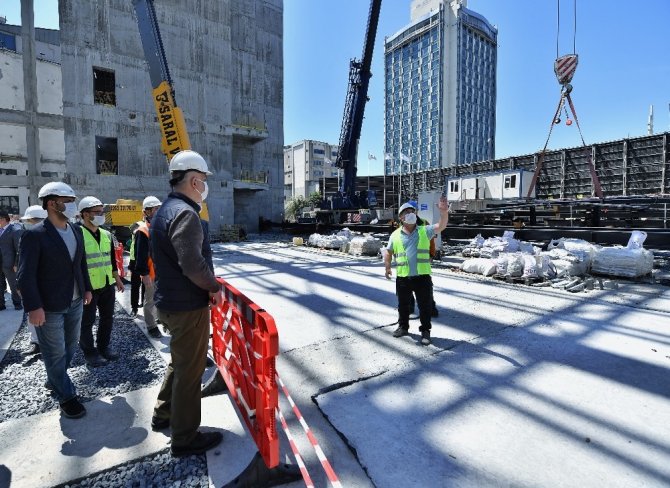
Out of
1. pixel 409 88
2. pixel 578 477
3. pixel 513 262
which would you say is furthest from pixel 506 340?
pixel 409 88

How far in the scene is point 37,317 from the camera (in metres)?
2.65

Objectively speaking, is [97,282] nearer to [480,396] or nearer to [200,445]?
[200,445]

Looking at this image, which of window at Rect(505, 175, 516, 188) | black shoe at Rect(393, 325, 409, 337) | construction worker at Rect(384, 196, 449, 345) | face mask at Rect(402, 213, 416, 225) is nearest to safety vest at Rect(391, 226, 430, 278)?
construction worker at Rect(384, 196, 449, 345)

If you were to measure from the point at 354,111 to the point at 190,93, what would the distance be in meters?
11.0

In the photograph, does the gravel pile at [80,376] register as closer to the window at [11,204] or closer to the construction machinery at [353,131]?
the construction machinery at [353,131]

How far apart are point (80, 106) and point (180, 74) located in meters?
6.11

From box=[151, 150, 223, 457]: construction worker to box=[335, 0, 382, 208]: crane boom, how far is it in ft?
68.5

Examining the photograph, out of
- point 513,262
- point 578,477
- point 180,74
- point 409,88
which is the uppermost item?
point 409,88

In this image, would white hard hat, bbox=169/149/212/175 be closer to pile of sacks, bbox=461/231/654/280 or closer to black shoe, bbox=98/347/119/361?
black shoe, bbox=98/347/119/361

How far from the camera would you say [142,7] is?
12.9 m

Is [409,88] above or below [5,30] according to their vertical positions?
above

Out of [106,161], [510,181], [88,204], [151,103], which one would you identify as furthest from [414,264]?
[106,161]

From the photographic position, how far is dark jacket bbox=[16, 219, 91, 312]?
2.66m

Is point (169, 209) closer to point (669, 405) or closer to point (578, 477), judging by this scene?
point (578, 477)
